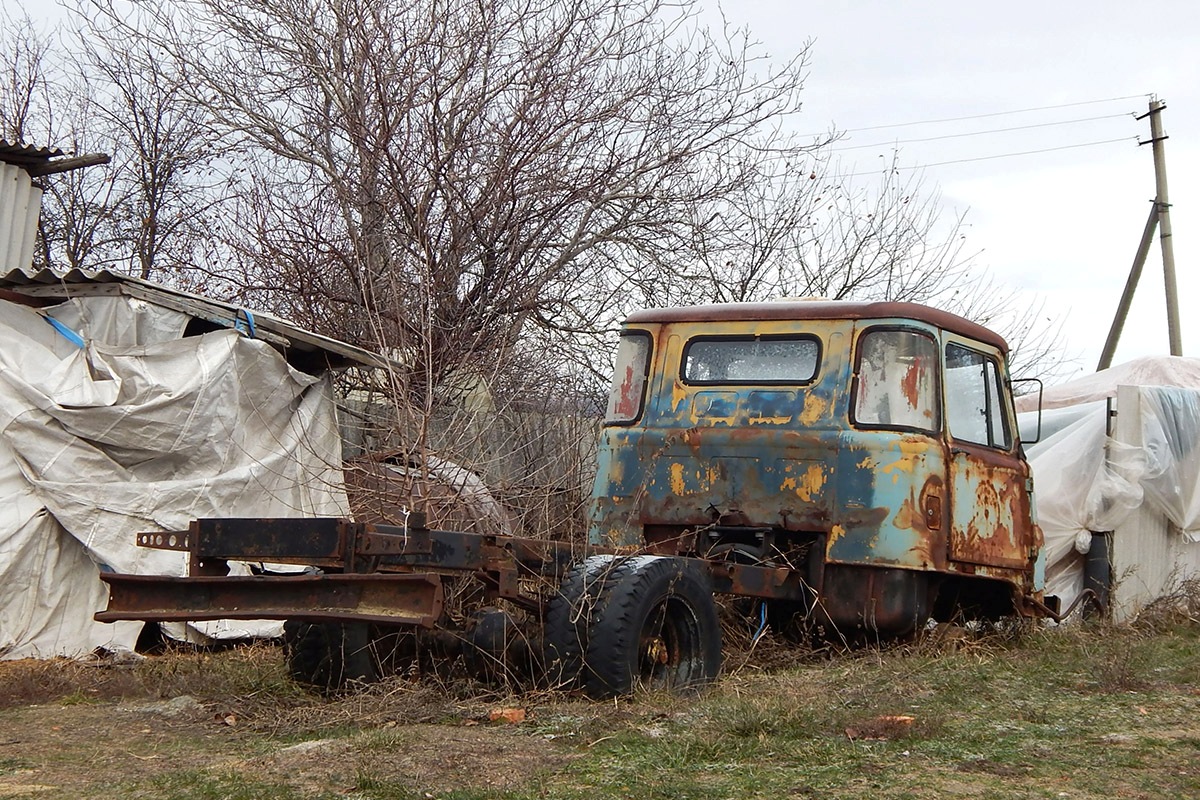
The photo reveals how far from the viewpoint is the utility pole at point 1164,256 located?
22406mm

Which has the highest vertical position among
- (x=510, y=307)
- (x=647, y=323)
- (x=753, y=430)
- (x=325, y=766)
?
(x=510, y=307)

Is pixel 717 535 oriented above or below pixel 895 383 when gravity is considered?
below

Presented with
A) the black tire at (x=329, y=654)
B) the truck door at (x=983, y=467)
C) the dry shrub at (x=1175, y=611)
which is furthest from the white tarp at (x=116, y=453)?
the dry shrub at (x=1175, y=611)

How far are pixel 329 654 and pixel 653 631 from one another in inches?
60.3

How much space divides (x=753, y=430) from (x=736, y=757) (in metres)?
3.17

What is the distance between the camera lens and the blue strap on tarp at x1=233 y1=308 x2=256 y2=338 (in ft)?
31.4

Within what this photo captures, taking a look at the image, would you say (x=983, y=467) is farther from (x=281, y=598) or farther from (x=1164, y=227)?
(x=1164, y=227)

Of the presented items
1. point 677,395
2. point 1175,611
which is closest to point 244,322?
point 677,395

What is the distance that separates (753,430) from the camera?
761cm

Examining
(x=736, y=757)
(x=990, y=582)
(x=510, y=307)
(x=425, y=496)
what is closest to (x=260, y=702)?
(x=425, y=496)

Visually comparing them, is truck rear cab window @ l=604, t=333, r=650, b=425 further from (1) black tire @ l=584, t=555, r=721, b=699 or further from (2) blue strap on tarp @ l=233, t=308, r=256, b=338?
(2) blue strap on tarp @ l=233, t=308, r=256, b=338

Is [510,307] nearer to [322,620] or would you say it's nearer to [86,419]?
[86,419]

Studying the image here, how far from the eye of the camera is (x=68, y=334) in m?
9.10

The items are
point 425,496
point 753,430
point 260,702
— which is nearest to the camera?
point 260,702
